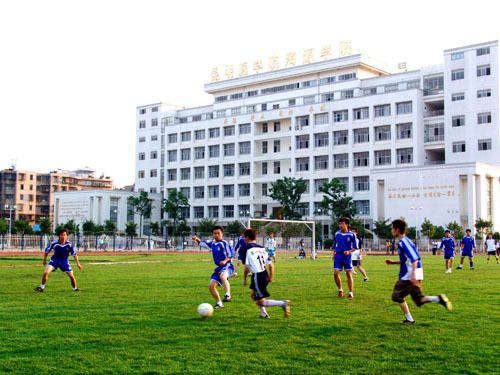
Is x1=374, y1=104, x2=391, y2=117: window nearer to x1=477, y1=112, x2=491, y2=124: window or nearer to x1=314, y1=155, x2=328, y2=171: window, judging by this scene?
x1=314, y1=155, x2=328, y2=171: window

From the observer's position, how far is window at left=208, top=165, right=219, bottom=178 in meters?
101

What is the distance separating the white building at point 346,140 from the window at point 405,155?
137mm

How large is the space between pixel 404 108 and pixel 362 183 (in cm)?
1205

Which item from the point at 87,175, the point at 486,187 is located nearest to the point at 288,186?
the point at 486,187

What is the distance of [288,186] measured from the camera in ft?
269

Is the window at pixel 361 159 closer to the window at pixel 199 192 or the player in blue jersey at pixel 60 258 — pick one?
the window at pixel 199 192

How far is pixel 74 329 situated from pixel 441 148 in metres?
75.1

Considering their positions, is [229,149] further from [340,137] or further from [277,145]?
[340,137]

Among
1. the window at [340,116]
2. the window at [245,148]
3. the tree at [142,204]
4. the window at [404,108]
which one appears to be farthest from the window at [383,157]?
the tree at [142,204]

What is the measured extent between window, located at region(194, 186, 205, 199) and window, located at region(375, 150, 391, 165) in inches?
1270

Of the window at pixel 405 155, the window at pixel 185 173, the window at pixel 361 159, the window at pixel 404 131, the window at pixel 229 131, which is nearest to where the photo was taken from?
the window at pixel 405 155

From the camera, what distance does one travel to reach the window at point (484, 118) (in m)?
74.7

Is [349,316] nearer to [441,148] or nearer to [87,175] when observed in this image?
[441,148]

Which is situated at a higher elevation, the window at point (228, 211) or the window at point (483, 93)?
the window at point (483, 93)
